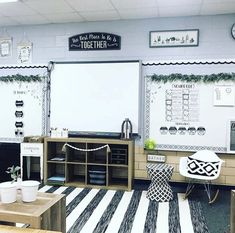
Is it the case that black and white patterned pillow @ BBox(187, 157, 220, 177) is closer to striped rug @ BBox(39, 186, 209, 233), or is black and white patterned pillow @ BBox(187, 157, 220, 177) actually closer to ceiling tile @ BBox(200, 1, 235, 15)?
striped rug @ BBox(39, 186, 209, 233)

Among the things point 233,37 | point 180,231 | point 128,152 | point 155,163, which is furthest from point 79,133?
point 233,37

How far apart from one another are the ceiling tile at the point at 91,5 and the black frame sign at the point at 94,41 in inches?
23.7

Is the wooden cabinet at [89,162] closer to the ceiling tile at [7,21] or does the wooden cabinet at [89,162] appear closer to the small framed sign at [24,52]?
the small framed sign at [24,52]

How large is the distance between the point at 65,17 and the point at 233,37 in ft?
8.58

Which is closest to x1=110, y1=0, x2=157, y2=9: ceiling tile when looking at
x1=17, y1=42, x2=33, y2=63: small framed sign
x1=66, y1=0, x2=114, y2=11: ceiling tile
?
x1=66, y1=0, x2=114, y2=11: ceiling tile

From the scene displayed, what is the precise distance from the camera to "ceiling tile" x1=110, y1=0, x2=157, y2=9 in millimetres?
3779

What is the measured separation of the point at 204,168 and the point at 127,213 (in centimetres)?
124

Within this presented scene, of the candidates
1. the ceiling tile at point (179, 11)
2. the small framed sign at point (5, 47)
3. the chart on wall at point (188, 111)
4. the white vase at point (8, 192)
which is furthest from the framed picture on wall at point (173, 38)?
the white vase at point (8, 192)

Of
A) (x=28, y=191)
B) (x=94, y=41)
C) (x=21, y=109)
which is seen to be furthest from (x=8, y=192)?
(x=94, y=41)

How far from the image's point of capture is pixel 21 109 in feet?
16.5

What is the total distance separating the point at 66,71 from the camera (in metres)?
4.83

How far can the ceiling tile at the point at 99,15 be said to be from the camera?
4.25 metres

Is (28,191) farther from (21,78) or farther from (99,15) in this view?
(21,78)

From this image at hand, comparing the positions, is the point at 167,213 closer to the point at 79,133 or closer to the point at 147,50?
the point at 79,133
